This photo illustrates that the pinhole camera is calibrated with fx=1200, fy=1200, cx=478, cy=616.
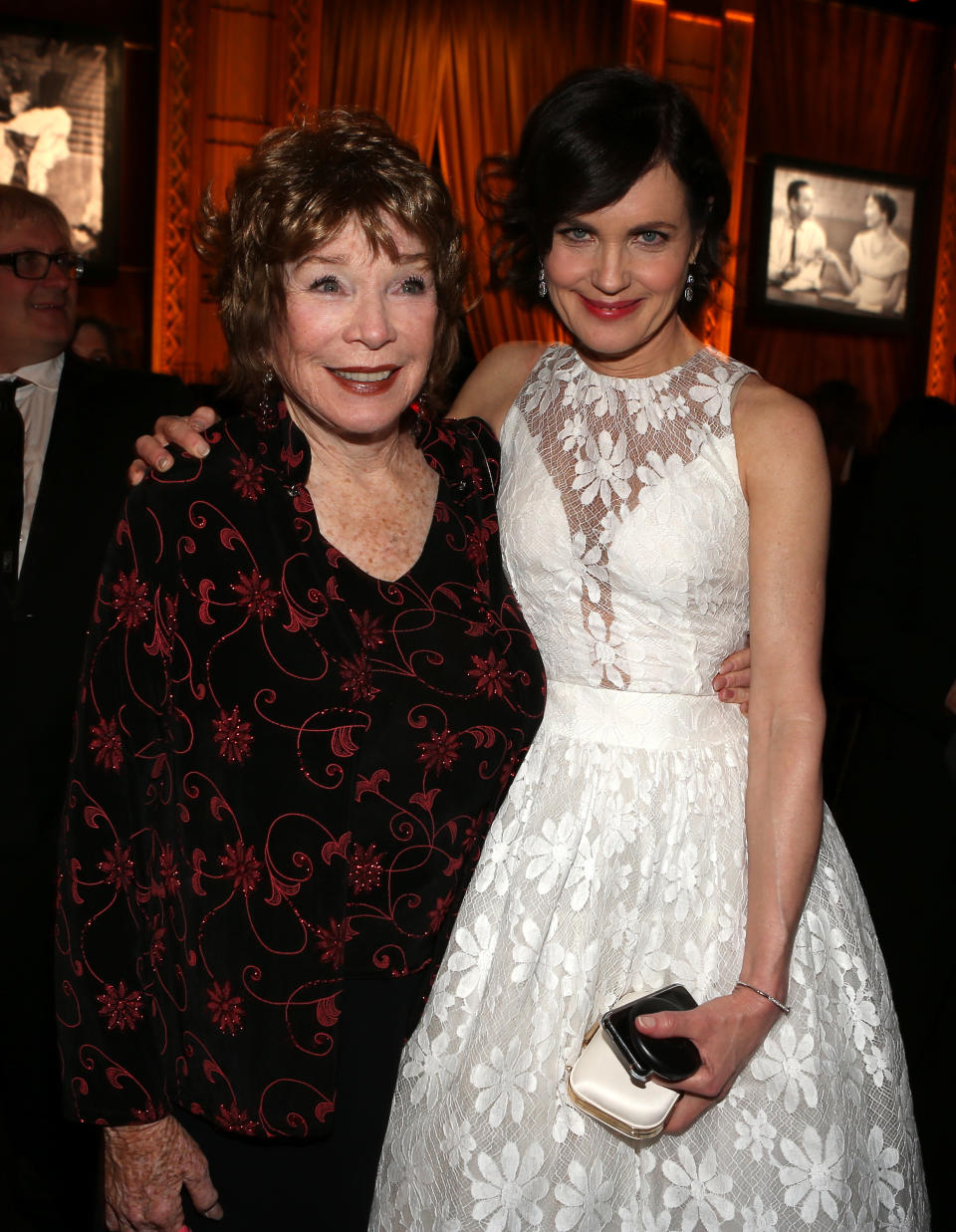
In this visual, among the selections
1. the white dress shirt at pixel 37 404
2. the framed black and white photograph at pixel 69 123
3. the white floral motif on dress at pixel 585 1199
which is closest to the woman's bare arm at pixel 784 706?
the white floral motif on dress at pixel 585 1199

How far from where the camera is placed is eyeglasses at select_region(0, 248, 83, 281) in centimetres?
274

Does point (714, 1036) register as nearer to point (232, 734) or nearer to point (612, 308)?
point (232, 734)

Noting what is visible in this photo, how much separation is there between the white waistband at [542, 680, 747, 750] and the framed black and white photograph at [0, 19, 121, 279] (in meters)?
5.99

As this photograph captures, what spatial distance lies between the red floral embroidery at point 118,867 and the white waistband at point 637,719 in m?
0.60

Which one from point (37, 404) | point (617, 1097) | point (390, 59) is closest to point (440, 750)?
point (617, 1097)

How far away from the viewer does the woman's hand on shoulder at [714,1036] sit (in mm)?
1410

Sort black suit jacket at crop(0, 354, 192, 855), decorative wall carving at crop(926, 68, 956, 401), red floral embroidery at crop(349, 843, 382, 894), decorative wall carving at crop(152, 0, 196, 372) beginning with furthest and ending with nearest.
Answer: decorative wall carving at crop(926, 68, 956, 401) < decorative wall carving at crop(152, 0, 196, 372) < black suit jacket at crop(0, 354, 192, 855) < red floral embroidery at crop(349, 843, 382, 894)

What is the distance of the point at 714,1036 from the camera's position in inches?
57.2

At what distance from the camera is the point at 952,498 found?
252cm

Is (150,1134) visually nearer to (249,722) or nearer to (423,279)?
(249,722)

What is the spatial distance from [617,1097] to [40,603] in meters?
1.77

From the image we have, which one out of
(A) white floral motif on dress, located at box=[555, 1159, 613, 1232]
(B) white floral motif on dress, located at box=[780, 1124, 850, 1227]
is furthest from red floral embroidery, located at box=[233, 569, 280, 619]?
(B) white floral motif on dress, located at box=[780, 1124, 850, 1227]

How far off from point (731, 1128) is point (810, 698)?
558mm

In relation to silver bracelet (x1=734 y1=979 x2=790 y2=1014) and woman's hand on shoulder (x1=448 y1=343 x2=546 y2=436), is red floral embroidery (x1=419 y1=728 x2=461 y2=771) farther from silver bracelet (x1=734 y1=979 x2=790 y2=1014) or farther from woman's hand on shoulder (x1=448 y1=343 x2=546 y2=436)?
woman's hand on shoulder (x1=448 y1=343 x2=546 y2=436)
